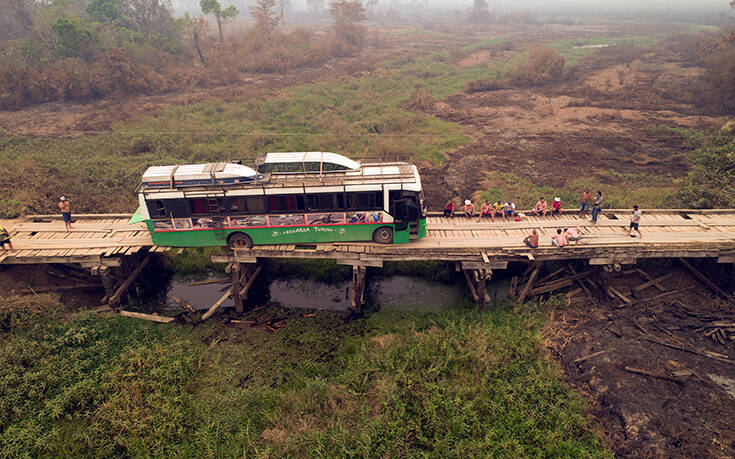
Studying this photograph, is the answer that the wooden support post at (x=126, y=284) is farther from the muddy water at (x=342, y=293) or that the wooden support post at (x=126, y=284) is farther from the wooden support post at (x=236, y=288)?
the wooden support post at (x=236, y=288)

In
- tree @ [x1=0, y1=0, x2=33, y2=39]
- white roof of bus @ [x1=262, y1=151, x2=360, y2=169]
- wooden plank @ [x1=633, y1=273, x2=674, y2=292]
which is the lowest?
wooden plank @ [x1=633, y1=273, x2=674, y2=292]

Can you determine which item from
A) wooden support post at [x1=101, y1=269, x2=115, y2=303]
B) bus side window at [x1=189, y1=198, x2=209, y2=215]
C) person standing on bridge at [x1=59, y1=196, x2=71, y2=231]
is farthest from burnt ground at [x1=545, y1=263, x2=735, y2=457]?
person standing on bridge at [x1=59, y1=196, x2=71, y2=231]

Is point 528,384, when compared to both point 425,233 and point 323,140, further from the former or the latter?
point 323,140

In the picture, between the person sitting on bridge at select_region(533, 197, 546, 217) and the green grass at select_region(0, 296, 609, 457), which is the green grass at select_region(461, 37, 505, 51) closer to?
the person sitting on bridge at select_region(533, 197, 546, 217)

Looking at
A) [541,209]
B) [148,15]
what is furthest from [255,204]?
[148,15]

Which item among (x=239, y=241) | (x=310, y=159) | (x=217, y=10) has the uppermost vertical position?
(x=217, y=10)

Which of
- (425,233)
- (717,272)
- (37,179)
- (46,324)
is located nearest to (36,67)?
(37,179)

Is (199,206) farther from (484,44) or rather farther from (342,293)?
(484,44)
